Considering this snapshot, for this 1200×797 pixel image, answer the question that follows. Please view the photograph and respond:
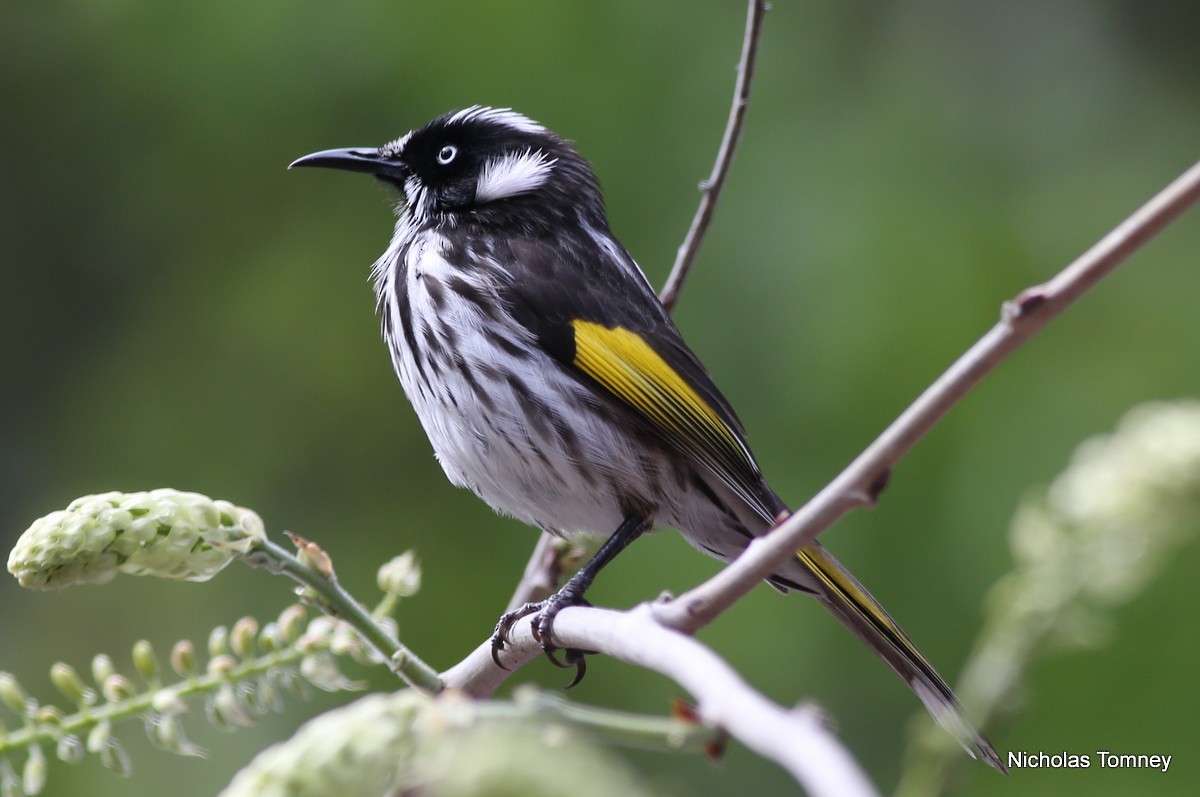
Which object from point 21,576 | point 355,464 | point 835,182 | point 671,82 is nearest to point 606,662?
point 355,464

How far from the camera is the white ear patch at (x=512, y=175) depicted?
3416mm

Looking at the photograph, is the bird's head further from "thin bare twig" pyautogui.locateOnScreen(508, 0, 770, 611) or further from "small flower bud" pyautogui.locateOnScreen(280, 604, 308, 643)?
"small flower bud" pyautogui.locateOnScreen(280, 604, 308, 643)

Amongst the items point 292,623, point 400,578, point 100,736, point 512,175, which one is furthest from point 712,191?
point 100,736

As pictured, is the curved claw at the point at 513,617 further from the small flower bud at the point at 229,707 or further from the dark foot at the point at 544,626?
the small flower bud at the point at 229,707

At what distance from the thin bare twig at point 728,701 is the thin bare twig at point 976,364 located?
0.49 ft

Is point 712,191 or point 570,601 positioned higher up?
point 712,191

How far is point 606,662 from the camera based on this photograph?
423cm

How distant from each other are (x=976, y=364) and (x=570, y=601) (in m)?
1.60

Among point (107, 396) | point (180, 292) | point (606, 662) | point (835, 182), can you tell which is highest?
point (835, 182)

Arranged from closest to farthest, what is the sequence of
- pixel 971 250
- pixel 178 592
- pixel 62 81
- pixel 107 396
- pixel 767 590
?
1. pixel 767 590
2. pixel 971 250
3. pixel 178 592
4. pixel 107 396
5. pixel 62 81

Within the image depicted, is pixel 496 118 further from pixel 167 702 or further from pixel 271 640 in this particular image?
pixel 167 702

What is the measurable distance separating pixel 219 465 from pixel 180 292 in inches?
35.5

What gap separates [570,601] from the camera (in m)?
2.66

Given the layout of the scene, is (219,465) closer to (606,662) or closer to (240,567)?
(240,567)
